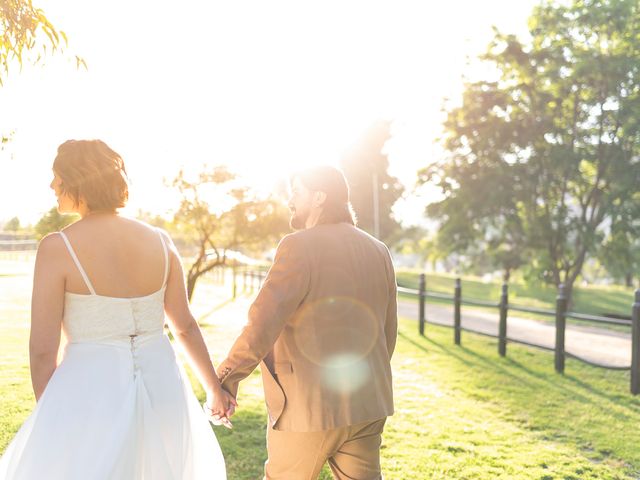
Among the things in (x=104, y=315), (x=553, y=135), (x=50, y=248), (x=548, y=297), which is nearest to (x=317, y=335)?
(x=104, y=315)

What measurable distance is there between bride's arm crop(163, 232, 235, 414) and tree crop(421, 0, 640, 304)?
58.0ft

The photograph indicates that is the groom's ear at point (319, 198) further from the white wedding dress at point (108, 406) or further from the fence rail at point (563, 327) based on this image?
the fence rail at point (563, 327)

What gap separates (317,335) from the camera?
2.62m

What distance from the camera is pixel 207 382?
2.81 metres

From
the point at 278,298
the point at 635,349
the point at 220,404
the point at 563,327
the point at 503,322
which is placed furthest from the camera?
the point at 503,322

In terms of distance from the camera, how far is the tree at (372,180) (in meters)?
48.9

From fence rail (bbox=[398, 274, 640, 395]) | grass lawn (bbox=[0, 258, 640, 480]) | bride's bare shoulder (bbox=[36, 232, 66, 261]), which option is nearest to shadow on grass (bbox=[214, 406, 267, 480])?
grass lawn (bbox=[0, 258, 640, 480])

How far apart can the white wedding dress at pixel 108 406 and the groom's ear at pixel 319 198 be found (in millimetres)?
655

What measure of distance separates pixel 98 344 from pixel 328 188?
3.63ft

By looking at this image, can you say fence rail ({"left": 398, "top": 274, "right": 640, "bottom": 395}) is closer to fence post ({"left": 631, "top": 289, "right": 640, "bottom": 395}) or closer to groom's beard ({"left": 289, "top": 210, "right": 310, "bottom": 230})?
fence post ({"left": 631, "top": 289, "right": 640, "bottom": 395})

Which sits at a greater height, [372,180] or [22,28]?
[372,180]

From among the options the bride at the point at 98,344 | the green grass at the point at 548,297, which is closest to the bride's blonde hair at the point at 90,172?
the bride at the point at 98,344

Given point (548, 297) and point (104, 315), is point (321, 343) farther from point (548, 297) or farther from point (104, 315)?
point (548, 297)

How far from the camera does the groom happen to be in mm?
2615
